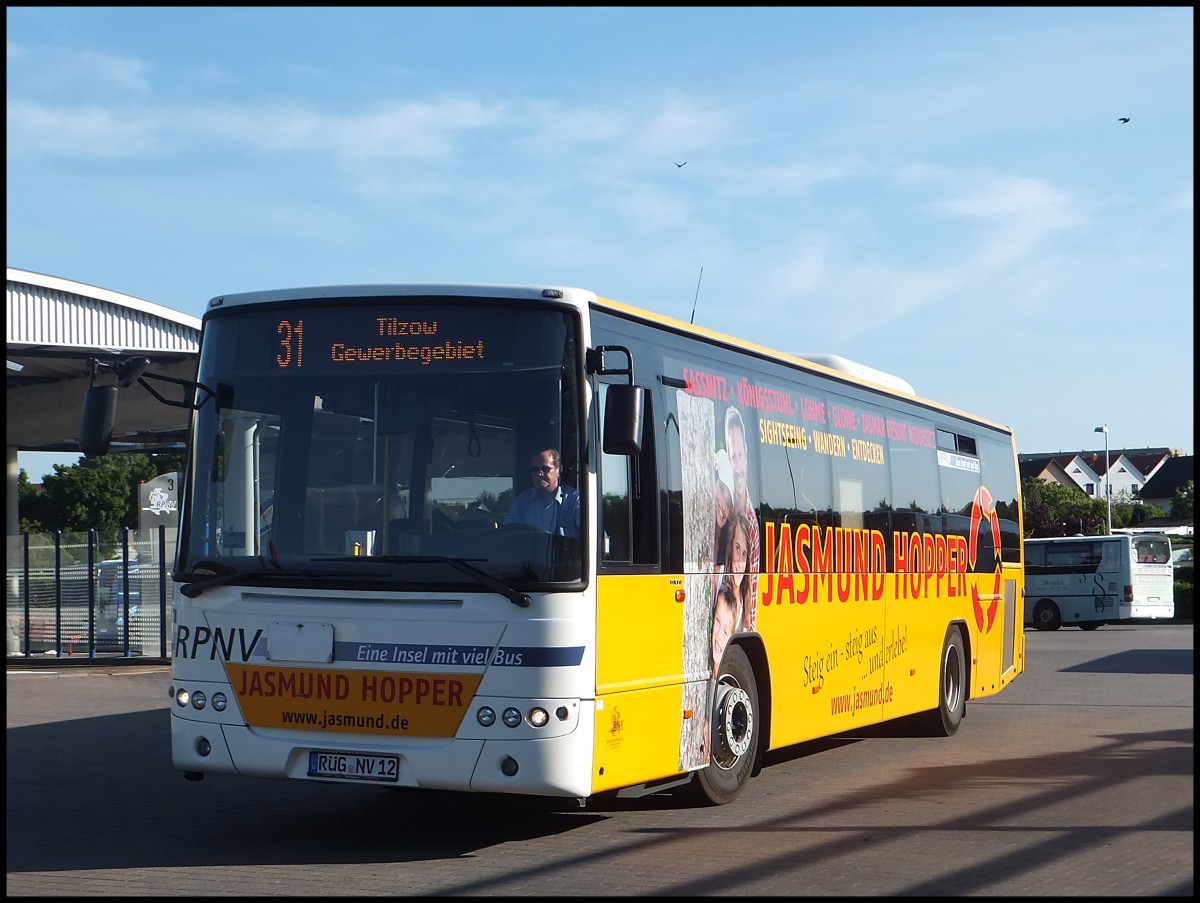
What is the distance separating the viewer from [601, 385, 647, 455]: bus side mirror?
330 inches

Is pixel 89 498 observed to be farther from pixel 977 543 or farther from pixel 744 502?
pixel 744 502

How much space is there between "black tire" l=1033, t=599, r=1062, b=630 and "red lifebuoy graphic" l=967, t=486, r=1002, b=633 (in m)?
26.8

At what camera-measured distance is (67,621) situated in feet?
91.5

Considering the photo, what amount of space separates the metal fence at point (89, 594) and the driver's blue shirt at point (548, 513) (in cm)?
1895

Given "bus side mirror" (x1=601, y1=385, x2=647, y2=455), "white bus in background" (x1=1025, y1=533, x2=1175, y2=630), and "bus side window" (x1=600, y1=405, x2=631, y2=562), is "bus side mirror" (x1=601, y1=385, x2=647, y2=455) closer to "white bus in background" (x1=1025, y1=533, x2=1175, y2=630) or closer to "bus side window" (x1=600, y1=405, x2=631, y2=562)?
"bus side window" (x1=600, y1=405, x2=631, y2=562)

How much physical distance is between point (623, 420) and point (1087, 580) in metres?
36.7

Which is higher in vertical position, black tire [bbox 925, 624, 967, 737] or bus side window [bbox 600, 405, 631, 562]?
bus side window [bbox 600, 405, 631, 562]

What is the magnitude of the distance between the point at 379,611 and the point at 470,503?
0.76 metres

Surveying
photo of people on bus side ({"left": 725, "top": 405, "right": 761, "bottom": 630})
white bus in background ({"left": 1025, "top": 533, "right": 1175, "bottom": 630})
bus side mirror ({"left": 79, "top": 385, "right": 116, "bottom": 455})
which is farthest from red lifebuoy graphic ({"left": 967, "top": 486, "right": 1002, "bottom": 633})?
white bus in background ({"left": 1025, "top": 533, "right": 1175, "bottom": 630})

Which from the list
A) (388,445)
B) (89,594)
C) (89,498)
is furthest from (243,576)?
(89,498)

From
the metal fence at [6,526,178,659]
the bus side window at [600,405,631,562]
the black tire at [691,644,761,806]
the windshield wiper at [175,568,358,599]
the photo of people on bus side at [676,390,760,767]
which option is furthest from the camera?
the metal fence at [6,526,178,659]

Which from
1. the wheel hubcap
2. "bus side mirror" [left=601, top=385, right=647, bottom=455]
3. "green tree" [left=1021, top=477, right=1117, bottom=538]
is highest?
"green tree" [left=1021, top=477, right=1117, bottom=538]

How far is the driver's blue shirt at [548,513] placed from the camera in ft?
28.0

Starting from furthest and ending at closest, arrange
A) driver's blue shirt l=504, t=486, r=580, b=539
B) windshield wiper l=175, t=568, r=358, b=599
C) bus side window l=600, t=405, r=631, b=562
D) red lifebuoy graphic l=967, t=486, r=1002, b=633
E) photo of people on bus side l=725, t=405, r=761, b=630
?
red lifebuoy graphic l=967, t=486, r=1002, b=633 < photo of people on bus side l=725, t=405, r=761, b=630 < bus side window l=600, t=405, r=631, b=562 < windshield wiper l=175, t=568, r=358, b=599 < driver's blue shirt l=504, t=486, r=580, b=539
